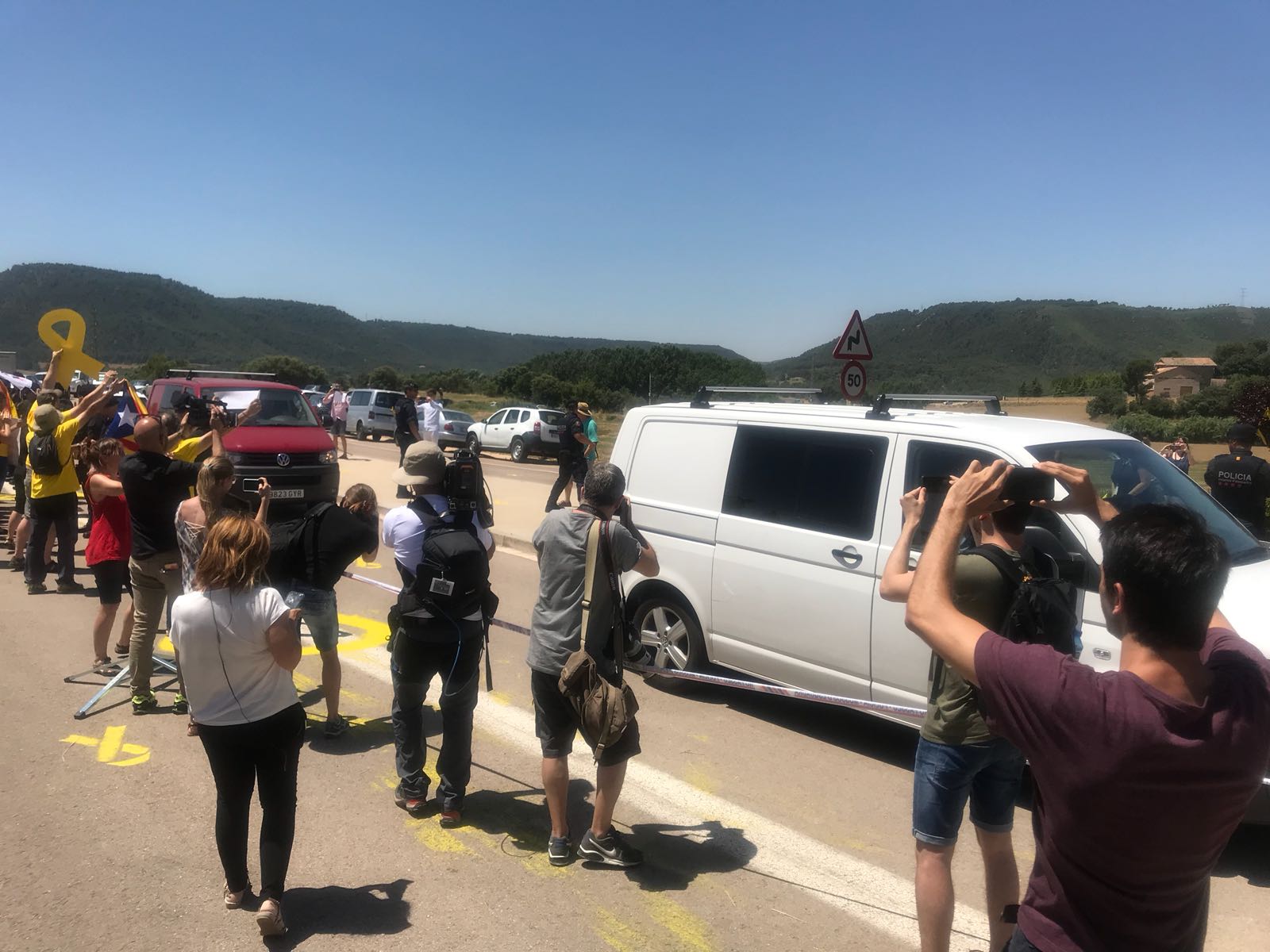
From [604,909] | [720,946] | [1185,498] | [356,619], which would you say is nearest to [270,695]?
[604,909]

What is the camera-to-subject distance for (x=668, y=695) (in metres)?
6.40

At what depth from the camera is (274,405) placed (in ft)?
45.9

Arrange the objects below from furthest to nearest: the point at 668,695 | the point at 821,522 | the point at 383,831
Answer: the point at 668,695 < the point at 821,522 < the point at 383,831

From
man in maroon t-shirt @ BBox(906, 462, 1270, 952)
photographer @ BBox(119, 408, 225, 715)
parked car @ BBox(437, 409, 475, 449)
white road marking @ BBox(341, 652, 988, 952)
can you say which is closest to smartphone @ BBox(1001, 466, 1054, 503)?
man in maroon t-shirt @ BBox(906, 462, 1270, 952)

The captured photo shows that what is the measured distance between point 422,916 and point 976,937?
221 centimetres

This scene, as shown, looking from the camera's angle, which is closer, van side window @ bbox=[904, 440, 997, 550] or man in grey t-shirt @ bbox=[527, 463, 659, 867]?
man in grey t-shirt @ bbox=[527, 463, 659, 867]

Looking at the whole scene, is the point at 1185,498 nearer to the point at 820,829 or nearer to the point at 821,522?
the point at 821,522

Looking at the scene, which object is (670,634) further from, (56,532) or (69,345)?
(56,532)

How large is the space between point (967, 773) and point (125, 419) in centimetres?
988

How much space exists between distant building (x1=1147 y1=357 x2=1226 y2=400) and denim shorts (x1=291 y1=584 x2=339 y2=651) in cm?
7092

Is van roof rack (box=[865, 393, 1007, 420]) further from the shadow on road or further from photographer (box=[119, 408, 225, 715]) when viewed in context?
photographer (box=[119, 408, 225, 715])

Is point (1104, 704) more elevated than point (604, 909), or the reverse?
point (1104, 704)

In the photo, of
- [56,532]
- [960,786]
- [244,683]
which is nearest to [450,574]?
[244,683]

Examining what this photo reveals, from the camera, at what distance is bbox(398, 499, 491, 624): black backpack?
4.23 meters
